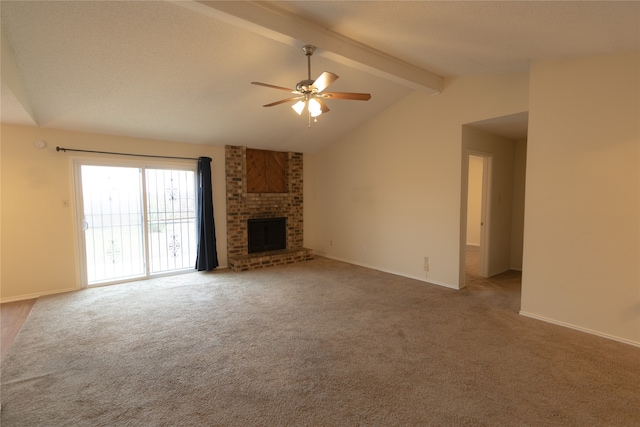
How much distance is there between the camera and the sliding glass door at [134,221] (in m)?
4.70

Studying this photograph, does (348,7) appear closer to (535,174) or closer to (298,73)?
(298,73)

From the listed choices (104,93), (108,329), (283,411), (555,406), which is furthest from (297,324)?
(104,93)

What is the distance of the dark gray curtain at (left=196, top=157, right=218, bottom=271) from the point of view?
544 cm

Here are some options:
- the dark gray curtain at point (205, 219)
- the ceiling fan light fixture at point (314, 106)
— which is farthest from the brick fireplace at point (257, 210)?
the ceiling fan light fixture at point (314, 106)

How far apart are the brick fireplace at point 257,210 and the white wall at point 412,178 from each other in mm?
839

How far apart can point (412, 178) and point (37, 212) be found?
5499 millimetres

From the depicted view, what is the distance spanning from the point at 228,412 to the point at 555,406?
7.01 feet

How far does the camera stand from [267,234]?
6.43 metres

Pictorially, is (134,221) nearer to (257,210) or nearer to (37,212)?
(37,212)

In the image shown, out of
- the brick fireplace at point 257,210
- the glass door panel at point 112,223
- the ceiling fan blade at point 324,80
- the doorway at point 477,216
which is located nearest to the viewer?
the ceiling fan blade at point 324,80

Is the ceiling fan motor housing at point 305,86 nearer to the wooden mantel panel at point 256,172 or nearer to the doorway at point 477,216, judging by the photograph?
the doorway at point 477,216

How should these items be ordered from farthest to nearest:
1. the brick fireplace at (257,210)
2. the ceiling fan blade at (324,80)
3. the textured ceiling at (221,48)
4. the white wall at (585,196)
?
the brick fireplace at (257,210) → the white wall at (585,196) → the ceiling fan blade at (324,80) → the textured ceiling at (221,48)

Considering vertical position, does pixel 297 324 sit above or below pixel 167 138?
below

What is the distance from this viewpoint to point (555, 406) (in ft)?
6.55
